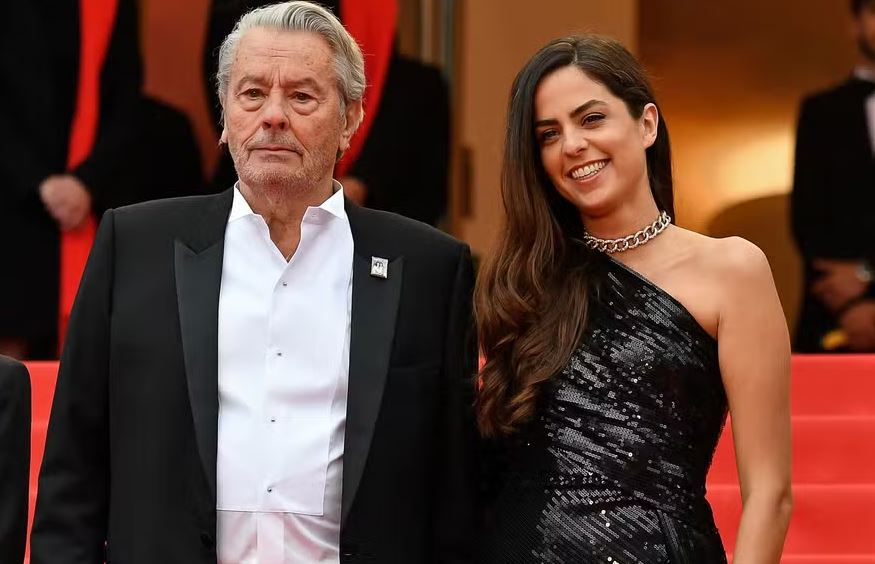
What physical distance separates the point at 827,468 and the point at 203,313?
231 cm

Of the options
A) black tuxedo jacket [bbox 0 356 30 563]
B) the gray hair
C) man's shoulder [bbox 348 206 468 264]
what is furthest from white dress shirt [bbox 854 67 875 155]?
black tuxedo jacket [bbox 0 356 30 563]

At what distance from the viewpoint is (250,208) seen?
304cm

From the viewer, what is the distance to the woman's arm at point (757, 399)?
279cm

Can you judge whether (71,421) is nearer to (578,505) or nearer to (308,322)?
(308,322)

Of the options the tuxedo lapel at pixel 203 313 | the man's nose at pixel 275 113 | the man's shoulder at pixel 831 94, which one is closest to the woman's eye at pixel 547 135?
the man's nose at pixel 275 113

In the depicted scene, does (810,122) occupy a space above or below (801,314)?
above

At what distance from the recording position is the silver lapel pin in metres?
3.04

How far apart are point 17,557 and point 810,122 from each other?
177 inches

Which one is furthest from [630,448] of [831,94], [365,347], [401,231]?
[831,94]

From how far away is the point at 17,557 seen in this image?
8.63 ft

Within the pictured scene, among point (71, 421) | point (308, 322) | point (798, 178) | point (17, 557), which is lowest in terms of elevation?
point (17, 557)

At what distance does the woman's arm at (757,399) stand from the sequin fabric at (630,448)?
0.23 ft

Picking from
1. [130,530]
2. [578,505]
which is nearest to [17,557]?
[130,530]

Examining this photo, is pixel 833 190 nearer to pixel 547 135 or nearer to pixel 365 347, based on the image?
pixel 547 135
